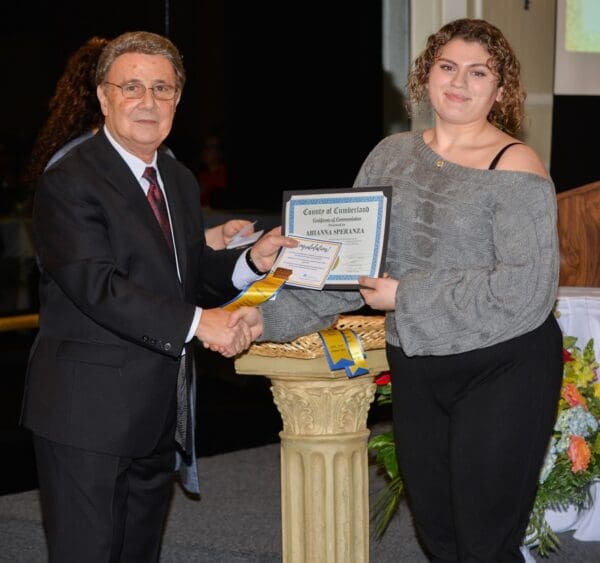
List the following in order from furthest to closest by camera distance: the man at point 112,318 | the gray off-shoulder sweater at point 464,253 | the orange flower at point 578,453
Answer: the orange flower at point 578,453 < the man at point 112,318 < the gray off-shoulder sweater at point 464,253

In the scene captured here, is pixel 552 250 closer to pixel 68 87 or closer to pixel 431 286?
pixel 431 286

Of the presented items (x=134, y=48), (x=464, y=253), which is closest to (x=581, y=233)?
(x=464, y=253)

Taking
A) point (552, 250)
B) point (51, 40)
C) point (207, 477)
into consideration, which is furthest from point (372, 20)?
point (552, 250)

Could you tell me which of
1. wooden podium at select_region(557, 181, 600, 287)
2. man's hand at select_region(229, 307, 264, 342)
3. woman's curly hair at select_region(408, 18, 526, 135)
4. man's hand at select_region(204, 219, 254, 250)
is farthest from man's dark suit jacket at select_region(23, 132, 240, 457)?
wooden podium at select_region(557, 181, 600, 287)

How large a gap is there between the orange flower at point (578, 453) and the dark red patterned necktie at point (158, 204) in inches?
60.6

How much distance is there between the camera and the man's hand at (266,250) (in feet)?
9.61

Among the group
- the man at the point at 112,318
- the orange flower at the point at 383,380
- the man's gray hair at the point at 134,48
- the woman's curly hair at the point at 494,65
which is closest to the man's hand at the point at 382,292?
the man at the point at 112,318

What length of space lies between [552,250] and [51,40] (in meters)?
3.32

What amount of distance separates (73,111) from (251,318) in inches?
45.4

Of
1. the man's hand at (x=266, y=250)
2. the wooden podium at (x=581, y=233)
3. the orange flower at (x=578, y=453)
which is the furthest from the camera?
the wooden podium at (x=581, y=233)

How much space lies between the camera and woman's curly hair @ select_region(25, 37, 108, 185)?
3576 millimetres

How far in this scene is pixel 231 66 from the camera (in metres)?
5.59

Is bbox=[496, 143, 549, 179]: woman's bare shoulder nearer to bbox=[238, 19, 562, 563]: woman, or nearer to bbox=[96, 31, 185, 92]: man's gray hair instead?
bbox=[238, 19, 562, 563]: woman

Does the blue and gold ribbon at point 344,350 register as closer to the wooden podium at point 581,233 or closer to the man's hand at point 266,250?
the man's hand at point 266,250
